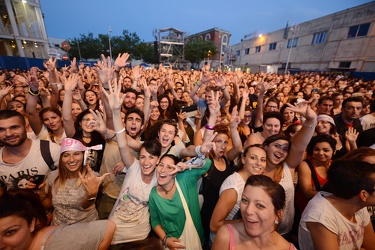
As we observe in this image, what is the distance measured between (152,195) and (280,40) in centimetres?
4307

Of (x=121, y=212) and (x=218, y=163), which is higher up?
(x=218, y=163)

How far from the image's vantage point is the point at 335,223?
60.7 inches

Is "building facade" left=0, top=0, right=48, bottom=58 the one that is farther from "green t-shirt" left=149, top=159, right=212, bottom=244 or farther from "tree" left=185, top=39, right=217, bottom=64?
"green t-shirt" left=149, top=159, right=212, bottom=244

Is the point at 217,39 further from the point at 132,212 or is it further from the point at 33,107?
the point at 132,212

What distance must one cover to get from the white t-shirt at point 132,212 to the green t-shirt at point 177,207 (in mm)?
118

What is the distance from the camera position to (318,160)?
251cm

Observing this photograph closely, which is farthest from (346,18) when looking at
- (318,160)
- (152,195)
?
(152,195)

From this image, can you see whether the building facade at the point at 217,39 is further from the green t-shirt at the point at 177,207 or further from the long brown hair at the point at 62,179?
the long brown hair at the point at 62,179

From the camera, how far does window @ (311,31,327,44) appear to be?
26.7 m

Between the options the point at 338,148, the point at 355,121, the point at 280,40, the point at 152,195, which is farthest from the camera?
the point at 280,40

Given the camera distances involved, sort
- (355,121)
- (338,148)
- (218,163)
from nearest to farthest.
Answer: (218,163), (338,148), (355,121)

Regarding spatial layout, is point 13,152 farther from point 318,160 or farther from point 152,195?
point 318,160

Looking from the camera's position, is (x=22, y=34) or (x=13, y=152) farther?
(x=22, y=34)

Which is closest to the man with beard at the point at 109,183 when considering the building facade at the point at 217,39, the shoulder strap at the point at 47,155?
the shoulder strap at the point at 47,155
